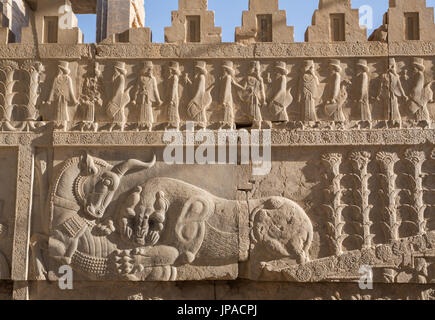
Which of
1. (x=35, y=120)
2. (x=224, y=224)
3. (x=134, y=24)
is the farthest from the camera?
(x=134, y=24)

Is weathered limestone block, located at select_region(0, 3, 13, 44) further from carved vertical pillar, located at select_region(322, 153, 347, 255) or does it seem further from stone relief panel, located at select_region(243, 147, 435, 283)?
carved vertical pillar, located at select_region(322, 153, 347, 255)

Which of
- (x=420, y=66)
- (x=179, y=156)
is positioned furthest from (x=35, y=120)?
(x=420, y=66)

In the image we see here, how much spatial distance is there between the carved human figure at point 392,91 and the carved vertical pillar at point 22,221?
4374 millimetres

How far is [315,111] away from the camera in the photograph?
5.76 meters

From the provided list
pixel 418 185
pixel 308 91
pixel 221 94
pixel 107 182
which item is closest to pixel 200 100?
pixel 221 94

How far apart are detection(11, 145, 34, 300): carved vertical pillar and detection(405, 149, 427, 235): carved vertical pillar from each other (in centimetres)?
456

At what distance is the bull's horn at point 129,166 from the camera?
18.4 ft

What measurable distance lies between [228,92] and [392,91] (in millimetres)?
2023

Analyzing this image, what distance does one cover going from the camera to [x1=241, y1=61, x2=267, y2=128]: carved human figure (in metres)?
5.76

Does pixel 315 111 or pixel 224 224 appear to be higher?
pixel 315 111

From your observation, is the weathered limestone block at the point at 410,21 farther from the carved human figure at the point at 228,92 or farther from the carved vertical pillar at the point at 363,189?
the carved human figure at the point at 228,92

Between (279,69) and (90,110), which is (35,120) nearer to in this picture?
(90,110)

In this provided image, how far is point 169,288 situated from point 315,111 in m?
2.77

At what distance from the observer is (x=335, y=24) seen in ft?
19.7
